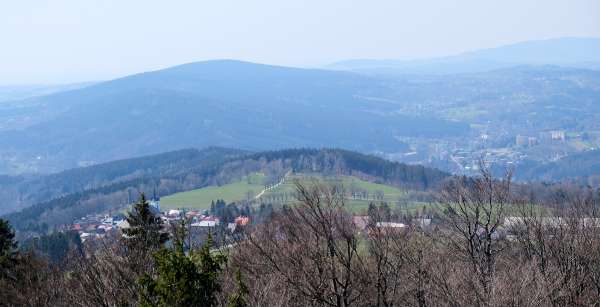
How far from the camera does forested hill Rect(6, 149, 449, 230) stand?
4237 inches

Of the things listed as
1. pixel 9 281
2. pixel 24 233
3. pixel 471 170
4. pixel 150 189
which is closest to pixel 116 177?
pixel 150 189

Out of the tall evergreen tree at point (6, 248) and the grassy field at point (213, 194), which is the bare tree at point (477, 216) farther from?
the grassy field at point (213, 194)

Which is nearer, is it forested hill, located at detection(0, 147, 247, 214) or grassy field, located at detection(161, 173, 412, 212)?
grassy field, located at detection(161, 173, 412, 212)

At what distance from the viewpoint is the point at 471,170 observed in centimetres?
15788

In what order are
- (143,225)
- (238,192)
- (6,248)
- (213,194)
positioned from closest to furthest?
(6,248) < (143,225) < (238,192) < (213,194)

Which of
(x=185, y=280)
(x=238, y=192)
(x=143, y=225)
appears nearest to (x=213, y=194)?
(x=238, y=192)

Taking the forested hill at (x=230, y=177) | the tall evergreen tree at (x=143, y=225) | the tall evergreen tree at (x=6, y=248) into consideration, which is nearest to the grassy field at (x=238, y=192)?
the forested hill at (x=230, y=177)

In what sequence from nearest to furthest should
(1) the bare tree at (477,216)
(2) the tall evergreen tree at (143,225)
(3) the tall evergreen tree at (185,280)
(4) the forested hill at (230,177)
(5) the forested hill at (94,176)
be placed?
(3) the tall evergreen tree at (185,280)
(1) the bare tree at (477,216)
(2) the tall evergreen tree at (143,225)
(4) the forested hill at (230,177)
(5) the forested hill at (94,176)

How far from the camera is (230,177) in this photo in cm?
11950

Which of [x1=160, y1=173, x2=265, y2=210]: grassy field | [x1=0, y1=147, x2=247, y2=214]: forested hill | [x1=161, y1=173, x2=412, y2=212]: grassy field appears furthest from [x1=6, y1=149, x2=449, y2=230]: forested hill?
[x1=0, y1=147, x2=247, y2=214]: forested hill

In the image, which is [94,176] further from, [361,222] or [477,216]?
[477,216]

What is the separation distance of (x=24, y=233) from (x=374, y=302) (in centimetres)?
8417

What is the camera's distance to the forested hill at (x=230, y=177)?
353 feet

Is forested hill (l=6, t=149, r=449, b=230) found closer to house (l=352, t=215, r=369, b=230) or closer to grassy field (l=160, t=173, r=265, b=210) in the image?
grassy field (l=160, t=173, r=265, b=210)
